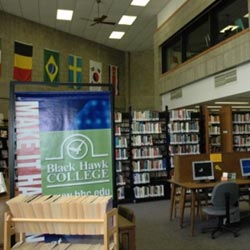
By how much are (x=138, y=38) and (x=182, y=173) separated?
872 centimetres

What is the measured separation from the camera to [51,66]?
11992 mm

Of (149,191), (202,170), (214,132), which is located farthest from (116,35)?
(202,170)

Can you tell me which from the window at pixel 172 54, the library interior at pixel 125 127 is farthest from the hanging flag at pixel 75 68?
the window at pixel 172 54

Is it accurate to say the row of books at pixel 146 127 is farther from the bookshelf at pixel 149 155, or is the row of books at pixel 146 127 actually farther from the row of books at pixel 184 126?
the row of books at pixel 184 126

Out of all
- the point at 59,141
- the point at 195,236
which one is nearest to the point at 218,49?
the point at 195,236

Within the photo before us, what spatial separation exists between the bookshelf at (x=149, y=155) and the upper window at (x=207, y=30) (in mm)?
2153

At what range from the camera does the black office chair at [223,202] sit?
527cm

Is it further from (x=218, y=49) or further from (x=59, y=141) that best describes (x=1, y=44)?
(x=59, y=141)

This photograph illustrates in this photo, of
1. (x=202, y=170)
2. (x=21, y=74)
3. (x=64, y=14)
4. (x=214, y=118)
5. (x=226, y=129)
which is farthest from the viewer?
(x=64, y=14)

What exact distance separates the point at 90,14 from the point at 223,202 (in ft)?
26.2

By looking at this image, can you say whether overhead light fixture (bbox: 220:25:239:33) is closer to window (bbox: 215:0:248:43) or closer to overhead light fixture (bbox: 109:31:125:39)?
window (bbox: 215:0:248:43)

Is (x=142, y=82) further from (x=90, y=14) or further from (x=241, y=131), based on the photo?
(x=241, y=131)

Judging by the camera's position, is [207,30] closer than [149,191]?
No

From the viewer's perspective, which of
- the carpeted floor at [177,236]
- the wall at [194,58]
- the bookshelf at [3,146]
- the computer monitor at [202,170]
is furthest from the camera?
the bookshelf at [3,146]
